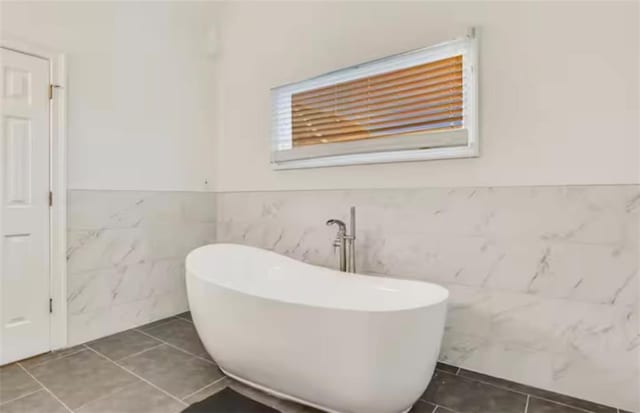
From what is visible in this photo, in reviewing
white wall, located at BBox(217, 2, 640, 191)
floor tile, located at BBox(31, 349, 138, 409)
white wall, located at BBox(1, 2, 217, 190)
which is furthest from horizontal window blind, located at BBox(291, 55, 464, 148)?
floor tile, located at BBox(31, 349, 138, 409)

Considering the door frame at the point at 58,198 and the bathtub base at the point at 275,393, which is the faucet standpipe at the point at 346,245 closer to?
the bathtub base at the point at 275,393

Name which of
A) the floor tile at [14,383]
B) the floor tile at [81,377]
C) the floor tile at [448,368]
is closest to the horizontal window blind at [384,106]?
the floor tile at [448,368]

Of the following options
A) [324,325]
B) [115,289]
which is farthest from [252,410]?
[115,289]

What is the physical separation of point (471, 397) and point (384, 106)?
1770mm

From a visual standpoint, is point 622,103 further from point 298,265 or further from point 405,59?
point 298,265

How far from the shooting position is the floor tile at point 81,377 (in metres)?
1.74

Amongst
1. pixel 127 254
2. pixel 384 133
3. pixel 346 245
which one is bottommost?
pixel 127 254

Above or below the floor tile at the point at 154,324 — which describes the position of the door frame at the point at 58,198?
above

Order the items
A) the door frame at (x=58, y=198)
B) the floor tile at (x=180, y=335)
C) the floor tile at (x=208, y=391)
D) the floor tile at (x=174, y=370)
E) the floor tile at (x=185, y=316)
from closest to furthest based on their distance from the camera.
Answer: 1. the floor tile at (x=208, y=391)
2. the floor tile at (x=174, y=370)
3. the door frame at (x=58, y=198)
4. the floor tile at (x=180, y=335)
5. the floor tile at (x=185, y=316)

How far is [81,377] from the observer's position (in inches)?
75.5

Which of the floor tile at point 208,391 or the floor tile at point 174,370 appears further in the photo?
the floor tile at point 174,370

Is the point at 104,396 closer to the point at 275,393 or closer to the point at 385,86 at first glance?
the point at 275,393

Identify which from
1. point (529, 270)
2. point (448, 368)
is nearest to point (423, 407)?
point (448, 368)

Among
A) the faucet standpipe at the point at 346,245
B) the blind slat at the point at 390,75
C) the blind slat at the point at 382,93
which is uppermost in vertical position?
the blind slat at the point at 390,75
